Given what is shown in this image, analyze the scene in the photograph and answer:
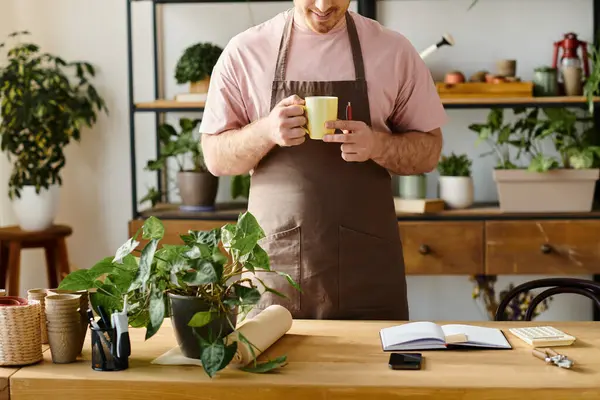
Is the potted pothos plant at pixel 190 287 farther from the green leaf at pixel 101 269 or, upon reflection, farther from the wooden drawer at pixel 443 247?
the wooden drawer at pixel 443 247

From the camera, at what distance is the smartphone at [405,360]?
5.92 ft

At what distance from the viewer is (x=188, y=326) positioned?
1.82 meters

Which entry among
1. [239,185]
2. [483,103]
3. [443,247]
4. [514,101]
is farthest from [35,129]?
[514,101]

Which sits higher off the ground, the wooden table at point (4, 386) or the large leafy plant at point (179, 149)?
the large leafy plant at point (179, 149)

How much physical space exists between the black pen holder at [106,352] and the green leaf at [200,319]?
0.51ft

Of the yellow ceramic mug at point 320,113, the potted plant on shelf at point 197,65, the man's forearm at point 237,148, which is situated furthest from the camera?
the potted plant on shelf at point 197,65

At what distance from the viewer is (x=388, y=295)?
2492mm

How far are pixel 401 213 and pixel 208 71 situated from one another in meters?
0.99

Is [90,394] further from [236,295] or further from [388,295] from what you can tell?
[388,295]

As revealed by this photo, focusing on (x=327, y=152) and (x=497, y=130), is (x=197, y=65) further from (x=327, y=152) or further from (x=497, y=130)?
(x=327, y=152)

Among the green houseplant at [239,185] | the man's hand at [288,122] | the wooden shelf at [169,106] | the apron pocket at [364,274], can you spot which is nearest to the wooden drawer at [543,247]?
the green houseplant at [239,185]

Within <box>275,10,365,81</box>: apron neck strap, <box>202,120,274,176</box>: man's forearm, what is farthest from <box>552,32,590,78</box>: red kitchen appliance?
<box>202,120,274,176</box>: man's forearm

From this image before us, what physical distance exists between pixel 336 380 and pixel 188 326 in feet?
1.01

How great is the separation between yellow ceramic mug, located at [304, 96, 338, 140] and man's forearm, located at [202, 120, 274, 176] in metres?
0.18
